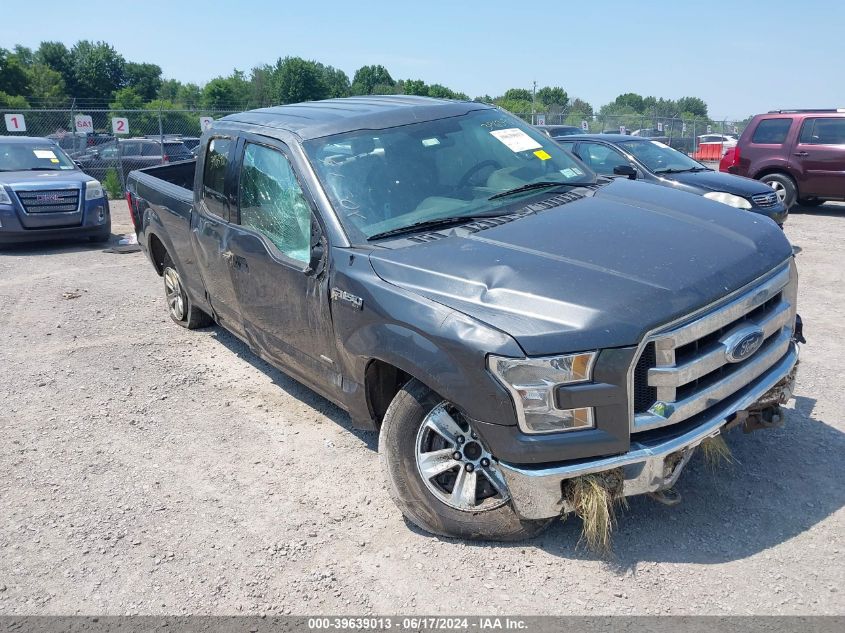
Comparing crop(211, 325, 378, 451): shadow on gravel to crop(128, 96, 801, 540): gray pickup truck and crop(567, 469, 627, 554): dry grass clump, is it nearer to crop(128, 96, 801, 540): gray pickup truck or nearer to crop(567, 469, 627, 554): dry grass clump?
→ crop(128, 96, 801, 540): gray pickup truck

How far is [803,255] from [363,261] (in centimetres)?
780

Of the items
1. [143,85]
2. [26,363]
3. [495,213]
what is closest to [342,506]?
[495,213]

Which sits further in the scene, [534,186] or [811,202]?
[811,202]

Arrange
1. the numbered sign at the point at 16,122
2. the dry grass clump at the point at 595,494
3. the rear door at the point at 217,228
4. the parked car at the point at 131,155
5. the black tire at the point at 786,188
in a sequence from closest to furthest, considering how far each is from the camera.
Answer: the dry grass clump at the point at 595,494
the rear door at the point at 217,228
the black tire at the point at 786,188
the numbered sign at the point at 16,122
the parked car at the point at 131,155

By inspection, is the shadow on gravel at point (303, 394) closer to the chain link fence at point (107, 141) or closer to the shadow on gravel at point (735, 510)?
the shadow on gravel at point (735, 510)

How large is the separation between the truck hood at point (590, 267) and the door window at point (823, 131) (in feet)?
34.0

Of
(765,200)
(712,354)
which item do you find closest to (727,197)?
(765,200)

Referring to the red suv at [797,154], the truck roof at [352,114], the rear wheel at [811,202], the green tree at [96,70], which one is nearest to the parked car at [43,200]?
the truck roof at [352,114]

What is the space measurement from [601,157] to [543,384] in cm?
810

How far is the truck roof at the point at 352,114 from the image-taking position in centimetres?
423

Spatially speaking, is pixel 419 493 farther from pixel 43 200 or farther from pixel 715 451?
pixel 43 200

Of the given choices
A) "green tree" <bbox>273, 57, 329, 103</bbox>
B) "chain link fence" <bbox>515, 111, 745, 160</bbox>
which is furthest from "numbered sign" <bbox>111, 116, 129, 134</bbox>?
"green tree" <bbox>273, 57, 329, 103</bbox>

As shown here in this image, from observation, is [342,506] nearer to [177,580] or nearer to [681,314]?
[177,580]

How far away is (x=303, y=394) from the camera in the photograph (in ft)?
17.0
